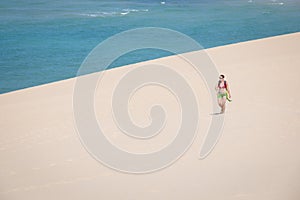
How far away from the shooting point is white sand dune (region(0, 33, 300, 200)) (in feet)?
15.5

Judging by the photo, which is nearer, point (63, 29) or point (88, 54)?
point (88, 54)

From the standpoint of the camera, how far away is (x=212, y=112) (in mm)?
7238

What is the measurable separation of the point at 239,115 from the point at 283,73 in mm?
3114

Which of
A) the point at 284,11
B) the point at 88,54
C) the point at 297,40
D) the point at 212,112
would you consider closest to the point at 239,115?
the point at 212,112

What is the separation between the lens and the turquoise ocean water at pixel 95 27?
17.3 meters

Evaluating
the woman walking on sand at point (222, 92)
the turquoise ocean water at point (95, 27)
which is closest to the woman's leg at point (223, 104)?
the woman walking on sand at point (222, 92)

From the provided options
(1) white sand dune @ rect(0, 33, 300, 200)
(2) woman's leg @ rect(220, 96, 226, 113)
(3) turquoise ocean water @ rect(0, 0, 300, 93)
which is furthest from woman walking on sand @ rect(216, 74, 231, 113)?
(3) turquoise ocean water @ rect(0, 0, 300, 93)

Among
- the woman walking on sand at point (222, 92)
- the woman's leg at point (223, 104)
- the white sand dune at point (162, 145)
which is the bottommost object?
the white sand dune at point (162, 145)

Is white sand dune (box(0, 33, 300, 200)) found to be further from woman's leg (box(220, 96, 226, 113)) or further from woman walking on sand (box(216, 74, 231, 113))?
woman walking on sand (box(216, 74, 231, 113))

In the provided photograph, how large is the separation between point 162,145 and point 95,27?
1681 centimetres

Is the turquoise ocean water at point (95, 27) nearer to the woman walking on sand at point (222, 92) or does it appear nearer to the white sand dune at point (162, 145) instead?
the white sand dune at point (162, 145)

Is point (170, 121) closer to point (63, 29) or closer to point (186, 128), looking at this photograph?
point (186, 128)

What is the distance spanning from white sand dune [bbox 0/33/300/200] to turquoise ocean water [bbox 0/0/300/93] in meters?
7.97

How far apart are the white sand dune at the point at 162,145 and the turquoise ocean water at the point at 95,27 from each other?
26.1 feet
